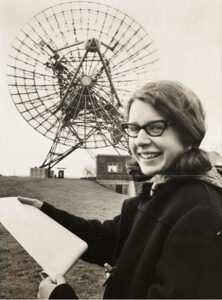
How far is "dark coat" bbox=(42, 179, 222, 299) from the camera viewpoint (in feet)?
4.70

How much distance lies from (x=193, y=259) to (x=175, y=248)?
3.2 inches

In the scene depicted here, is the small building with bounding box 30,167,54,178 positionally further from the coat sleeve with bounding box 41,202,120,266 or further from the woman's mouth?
the woman's mouth

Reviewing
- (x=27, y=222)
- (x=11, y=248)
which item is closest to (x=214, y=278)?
(x=27, y=222)

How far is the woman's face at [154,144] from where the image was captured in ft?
5.99

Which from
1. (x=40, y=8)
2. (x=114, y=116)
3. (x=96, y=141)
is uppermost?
(x=40, y=8)

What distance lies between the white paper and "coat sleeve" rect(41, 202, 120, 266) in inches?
8.2

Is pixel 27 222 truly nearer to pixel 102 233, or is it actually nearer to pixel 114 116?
pixel 102 233

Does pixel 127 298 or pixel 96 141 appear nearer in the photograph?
pixel 127 298

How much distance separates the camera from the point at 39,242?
1.97m

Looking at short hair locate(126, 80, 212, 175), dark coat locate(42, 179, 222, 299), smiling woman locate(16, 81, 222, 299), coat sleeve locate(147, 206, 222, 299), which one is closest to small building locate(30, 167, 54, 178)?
smiling woman locate(16, 81, 222, 299)

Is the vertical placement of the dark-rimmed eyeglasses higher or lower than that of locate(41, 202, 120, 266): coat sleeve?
higher

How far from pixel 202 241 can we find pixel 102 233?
1.10 metres

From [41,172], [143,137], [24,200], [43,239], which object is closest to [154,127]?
[143,137]

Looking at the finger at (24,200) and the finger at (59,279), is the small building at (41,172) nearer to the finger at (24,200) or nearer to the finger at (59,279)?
the finger at (24,200)
